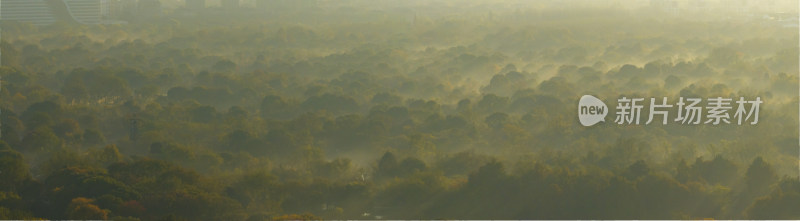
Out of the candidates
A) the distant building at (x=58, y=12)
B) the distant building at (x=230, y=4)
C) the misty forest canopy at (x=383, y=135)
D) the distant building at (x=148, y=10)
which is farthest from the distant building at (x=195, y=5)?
the misty forest canopy at (x=383, y=135)

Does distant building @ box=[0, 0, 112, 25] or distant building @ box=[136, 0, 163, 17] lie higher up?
distant building @ box=[136, 0, 163, 17]

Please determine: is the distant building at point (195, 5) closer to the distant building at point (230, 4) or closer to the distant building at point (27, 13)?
the distant building at point (230, 4)

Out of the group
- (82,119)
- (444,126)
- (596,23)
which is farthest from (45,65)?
(596,23)

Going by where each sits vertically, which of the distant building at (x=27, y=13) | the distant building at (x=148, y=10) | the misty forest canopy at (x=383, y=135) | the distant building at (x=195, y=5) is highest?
the distant building at (x=195, y=5)

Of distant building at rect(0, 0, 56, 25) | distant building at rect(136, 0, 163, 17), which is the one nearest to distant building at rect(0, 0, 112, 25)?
distant building at rect(0, 0, 56, 25)

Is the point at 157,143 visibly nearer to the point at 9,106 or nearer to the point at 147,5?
the point at 9,106

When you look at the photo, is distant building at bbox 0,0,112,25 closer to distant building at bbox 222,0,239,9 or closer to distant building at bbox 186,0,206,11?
distant building at bbox 186,0,206,11

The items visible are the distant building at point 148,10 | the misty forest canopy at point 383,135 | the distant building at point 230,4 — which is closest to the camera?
the misty forest canopy at point 383,135

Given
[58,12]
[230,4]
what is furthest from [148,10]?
[230,4]
